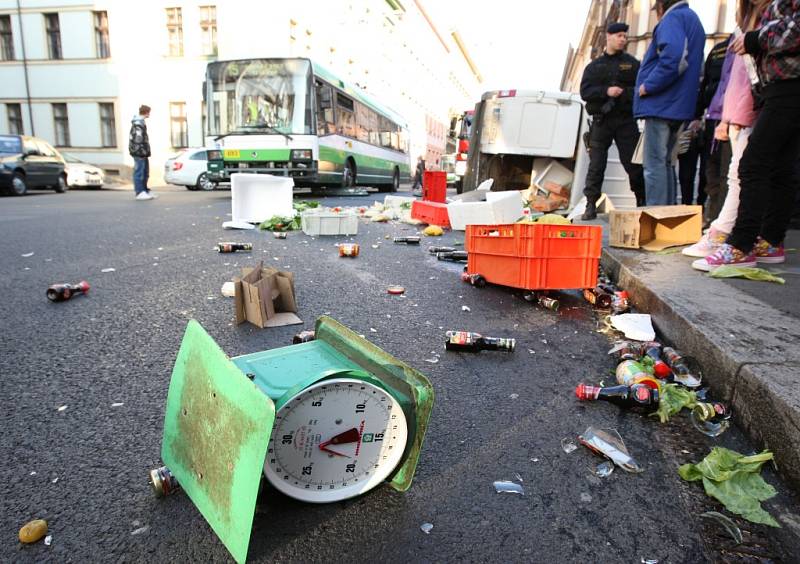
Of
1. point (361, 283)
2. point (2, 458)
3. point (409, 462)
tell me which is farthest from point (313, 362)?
point (361, 283)

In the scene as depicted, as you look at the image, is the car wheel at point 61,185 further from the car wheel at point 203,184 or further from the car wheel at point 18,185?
the car wheel at point 203,184

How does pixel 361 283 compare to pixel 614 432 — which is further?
pixel 361 283

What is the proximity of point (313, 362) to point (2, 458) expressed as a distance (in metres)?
1.01

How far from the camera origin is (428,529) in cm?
143

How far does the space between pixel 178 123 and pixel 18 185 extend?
13.5m

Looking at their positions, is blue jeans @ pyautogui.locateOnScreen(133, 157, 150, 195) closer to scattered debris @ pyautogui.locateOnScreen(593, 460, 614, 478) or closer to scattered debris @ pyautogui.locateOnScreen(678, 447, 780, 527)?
scattered debris @ pyautogui.locateOnScreen(593, 460, 614, 478)

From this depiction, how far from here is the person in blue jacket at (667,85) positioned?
4.92 m

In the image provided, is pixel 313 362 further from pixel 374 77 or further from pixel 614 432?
pixel 374 77

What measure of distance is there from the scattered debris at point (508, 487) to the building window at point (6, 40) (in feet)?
117

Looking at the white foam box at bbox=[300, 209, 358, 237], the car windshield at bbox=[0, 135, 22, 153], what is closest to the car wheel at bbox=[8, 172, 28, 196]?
the car windshield at bbox=[0, 135, 22, 153]

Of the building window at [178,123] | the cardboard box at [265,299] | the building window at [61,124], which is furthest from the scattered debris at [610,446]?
the building window at [61,124]

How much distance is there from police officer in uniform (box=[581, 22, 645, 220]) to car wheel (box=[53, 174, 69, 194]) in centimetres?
1619

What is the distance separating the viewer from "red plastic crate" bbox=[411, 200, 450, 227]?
26.6 feet

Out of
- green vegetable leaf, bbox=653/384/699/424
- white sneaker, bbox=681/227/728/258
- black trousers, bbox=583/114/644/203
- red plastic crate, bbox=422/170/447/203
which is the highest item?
black trousers, bbox=583/114/644/203
